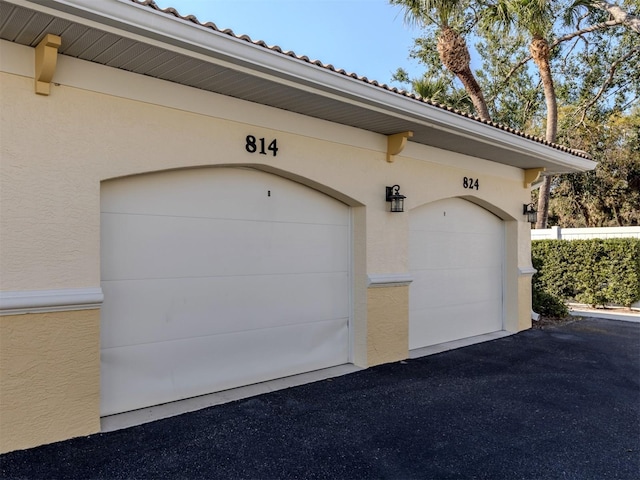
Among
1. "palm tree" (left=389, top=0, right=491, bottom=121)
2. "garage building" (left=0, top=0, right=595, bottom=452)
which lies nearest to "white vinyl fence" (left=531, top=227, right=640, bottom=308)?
"palm tree" (left=389, top=0, right=491, bottom=121)

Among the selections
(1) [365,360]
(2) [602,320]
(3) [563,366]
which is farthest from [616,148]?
(1) [365,360]

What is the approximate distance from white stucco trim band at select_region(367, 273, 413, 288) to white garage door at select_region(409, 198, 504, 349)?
51 cm

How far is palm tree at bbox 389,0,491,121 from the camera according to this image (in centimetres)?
1116

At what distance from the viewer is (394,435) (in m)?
3.88

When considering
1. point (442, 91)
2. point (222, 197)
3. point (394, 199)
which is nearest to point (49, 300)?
point (222, 197)

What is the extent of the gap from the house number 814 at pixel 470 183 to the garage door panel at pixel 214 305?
9.39 ft

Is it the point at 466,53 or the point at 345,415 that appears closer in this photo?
the point at 345,415

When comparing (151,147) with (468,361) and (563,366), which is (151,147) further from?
(563,366)

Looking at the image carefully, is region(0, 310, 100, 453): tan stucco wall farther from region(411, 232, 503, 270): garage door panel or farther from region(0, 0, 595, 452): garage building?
region(411, 232, 503, 270): garage door panel

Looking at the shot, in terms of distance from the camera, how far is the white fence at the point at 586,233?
465 inches

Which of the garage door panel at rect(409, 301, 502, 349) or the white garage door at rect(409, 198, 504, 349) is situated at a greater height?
the white garage door at rect(409, 198, 504, 349)

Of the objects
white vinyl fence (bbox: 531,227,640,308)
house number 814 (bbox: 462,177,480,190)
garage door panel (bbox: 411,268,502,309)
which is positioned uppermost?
house number 814 (bbox: 462,177,480,190)

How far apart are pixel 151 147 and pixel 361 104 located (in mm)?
2310

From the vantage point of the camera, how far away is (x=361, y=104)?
498 cm
